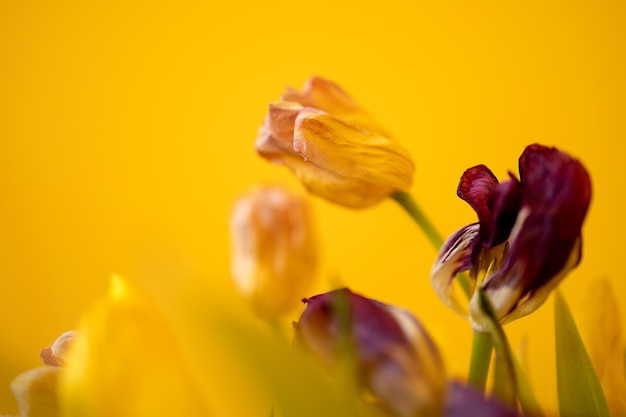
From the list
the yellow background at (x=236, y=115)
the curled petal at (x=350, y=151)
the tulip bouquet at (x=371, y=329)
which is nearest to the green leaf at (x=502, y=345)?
the tulip bouquet at (x=371, y=329)

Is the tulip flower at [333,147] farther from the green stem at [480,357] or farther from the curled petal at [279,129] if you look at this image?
the green stem at [480,357]

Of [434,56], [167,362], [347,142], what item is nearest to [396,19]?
[434,56]

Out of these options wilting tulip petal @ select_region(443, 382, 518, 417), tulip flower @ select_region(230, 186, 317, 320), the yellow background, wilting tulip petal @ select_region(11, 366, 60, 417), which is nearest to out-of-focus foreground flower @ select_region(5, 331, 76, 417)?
wilting tulip petal @ select_region(11, 366, 60, 417)

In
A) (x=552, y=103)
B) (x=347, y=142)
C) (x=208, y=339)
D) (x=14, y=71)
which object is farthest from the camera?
(x=14, y=71)

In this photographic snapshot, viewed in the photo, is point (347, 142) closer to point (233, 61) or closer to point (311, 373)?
point (311, 373)

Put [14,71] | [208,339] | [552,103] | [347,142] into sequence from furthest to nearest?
1. [14,71]
2. [552,103]
3. [347,142]
4. [208,339]

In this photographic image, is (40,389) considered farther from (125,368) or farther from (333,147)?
(333,147)

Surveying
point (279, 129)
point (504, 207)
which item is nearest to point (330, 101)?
point (279, 129)
